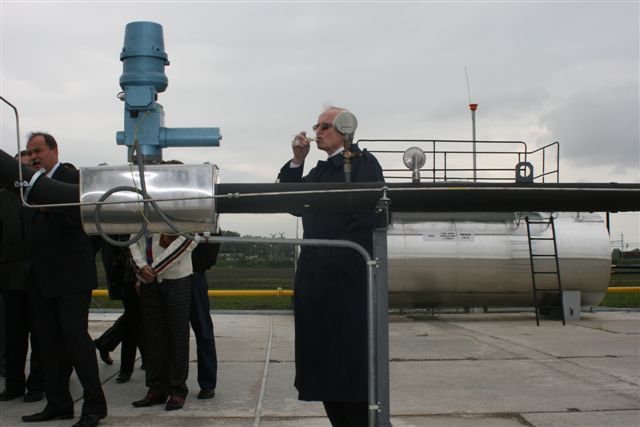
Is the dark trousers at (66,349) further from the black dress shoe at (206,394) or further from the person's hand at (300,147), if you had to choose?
the person's hand at (300,147)

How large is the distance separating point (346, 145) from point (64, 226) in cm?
277

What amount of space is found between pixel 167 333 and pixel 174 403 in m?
0.55

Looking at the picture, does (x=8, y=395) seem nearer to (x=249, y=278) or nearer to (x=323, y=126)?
(x=323, y=126)

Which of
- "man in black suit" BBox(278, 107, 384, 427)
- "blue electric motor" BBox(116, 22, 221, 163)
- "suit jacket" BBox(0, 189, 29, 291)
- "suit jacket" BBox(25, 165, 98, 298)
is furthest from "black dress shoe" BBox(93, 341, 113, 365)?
"man in black suit" BBox(278, 107, 384, 427)

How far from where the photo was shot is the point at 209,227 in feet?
7.60

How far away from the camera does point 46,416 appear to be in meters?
5.01

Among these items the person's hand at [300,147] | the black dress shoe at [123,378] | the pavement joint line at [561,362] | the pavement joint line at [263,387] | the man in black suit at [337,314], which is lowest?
the pavement joint line at [561,362]

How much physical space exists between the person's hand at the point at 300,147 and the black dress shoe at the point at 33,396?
3.75 metres

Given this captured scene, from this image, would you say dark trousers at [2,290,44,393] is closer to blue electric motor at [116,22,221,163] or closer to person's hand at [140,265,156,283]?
person's hand at [140,265,156,283]

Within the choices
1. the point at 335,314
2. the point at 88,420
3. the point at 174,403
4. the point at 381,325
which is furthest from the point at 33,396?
the point at 381,325

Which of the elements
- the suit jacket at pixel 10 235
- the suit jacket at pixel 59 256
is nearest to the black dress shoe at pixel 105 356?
the suit jacket at pixel 10 235

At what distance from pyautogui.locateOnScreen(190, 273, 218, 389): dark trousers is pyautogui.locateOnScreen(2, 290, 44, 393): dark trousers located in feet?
4.40

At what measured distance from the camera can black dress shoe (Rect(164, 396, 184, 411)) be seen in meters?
5.38

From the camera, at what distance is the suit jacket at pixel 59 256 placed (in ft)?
15.6
